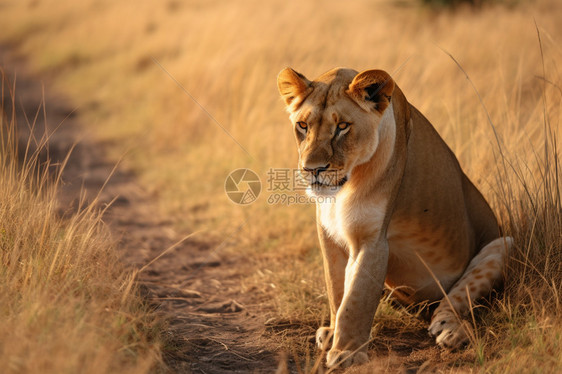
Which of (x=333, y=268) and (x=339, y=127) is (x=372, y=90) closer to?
(x=339, y=127)

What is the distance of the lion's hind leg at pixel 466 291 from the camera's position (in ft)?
11.2

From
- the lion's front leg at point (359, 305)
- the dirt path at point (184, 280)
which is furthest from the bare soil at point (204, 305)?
the lion's front leg at point (359, 305)

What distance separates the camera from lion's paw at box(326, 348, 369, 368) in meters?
3.22

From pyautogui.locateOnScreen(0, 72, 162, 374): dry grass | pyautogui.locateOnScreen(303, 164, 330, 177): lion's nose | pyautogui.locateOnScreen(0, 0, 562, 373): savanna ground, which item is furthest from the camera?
pyautogui.locateOnScreen(0, 0, 562, 373): savanna ground

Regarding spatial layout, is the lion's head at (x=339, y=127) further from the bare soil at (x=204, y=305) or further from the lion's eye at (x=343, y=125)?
the bare soil at (x=204, y=305)

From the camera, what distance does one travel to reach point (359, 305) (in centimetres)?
325

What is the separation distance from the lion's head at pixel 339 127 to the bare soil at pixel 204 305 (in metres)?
0.91

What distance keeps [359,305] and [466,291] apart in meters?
0.71

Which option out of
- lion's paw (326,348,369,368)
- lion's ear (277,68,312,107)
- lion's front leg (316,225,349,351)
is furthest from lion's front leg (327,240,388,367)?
lion's ear (277,68,312,107)

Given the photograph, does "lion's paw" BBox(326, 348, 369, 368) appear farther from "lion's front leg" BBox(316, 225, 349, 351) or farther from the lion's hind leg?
the lion's hind leg

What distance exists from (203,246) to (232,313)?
1588 millimetres

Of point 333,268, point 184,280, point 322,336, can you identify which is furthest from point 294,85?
point 184,280

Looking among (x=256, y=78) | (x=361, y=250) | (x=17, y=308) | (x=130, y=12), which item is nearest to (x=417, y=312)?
(x=361, y=250)

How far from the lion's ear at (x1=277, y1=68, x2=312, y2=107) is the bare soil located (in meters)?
1.05
